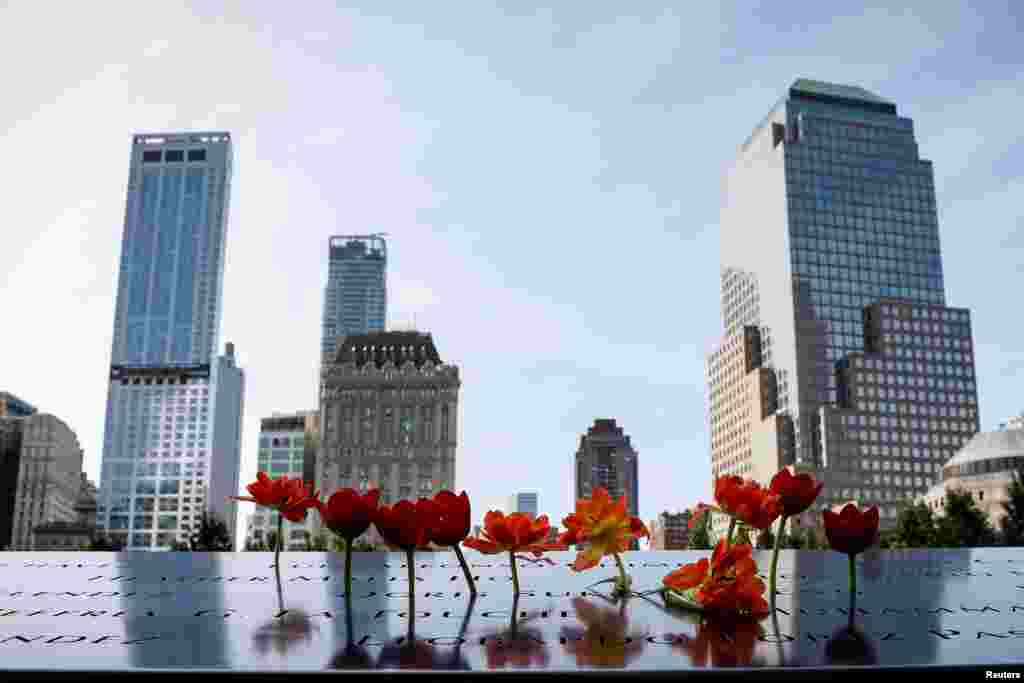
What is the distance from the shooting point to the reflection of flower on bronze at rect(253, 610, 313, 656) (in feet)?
11.3

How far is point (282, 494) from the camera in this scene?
5.09 metres

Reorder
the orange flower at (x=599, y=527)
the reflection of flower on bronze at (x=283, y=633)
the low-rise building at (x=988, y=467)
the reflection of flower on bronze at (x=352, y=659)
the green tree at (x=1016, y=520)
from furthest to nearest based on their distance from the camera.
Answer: the low-rise building at (x=988, y=467)
the green tree at (x=1016, y=520)
the orange flower at (x=599, y=527)
the reflection of flower on bronze at (x=283, y=633)
the reflection of flower on bronze at (x=352, y=659)

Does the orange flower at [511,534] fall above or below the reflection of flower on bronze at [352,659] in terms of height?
above

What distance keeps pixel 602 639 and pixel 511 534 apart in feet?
2.87

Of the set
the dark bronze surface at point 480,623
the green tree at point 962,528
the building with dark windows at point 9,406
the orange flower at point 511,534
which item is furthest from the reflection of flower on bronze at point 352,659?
the building with dark windows at point 9,406

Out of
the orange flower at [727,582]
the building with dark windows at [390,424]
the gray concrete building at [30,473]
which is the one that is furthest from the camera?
the gray concrete building at [30,473]

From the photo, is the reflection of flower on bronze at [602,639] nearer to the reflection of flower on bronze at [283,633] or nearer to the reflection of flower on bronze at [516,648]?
the reflection of flower on bronze at [516,648]

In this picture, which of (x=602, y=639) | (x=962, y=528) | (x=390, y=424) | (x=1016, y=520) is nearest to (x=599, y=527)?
(x=602, y=639)

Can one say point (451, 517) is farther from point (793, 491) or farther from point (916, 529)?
point (916, 529)

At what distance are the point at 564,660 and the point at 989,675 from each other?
1267 millimetres

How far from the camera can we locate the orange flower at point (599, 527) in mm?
4258

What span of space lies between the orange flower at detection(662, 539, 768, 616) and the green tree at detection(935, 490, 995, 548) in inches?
1980

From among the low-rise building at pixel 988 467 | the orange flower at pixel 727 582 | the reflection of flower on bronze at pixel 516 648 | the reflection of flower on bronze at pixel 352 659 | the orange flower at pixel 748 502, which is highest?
the low-rise building at pixel 988 467

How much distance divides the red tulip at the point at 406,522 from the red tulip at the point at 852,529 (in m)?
1.68
